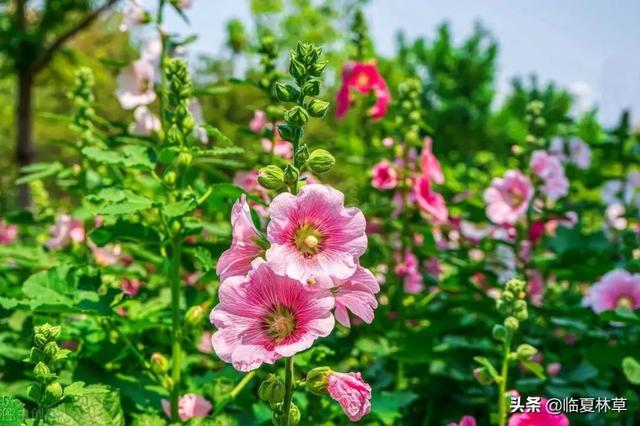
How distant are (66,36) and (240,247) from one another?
1163cm

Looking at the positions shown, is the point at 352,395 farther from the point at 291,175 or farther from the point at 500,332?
the point at 500,332

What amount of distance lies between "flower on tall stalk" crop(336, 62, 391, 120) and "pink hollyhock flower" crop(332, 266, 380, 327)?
1740mm

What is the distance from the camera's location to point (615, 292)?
8.43 feet

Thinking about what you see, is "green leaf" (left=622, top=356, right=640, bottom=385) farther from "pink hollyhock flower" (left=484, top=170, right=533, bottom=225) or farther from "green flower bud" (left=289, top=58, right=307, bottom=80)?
"green flower bud" (left=289, top=58, right=307, bottom=80)

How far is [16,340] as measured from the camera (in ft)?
7.53

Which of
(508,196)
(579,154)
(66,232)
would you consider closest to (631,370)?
(508,196)

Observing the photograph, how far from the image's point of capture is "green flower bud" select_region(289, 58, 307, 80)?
4.70ft

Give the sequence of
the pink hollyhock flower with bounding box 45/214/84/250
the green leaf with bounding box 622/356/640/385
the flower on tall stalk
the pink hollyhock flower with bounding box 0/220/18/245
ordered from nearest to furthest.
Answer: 1. the green leaf with bounding box 622/356/640/385
2. the pink hollyhock flower with bounding box 45/214/84/250
3. the flower on tall stalk
4. the pink hollyhock flower with bounding box 0/220/18/245

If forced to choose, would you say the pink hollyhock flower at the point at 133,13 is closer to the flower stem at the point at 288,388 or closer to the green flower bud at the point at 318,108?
the green flower bud at the point at 318,108

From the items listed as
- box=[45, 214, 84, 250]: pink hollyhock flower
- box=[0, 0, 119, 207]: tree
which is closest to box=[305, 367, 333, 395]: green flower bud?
box=[45, 214, 84, 250]: pink hollyhock flower

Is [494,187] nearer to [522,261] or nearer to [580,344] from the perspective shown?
[522,261]

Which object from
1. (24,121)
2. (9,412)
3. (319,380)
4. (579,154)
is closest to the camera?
(9,412)

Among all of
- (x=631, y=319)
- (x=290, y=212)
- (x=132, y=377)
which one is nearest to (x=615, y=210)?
(x=631, y=319)

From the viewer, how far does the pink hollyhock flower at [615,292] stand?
2523 millimetres
